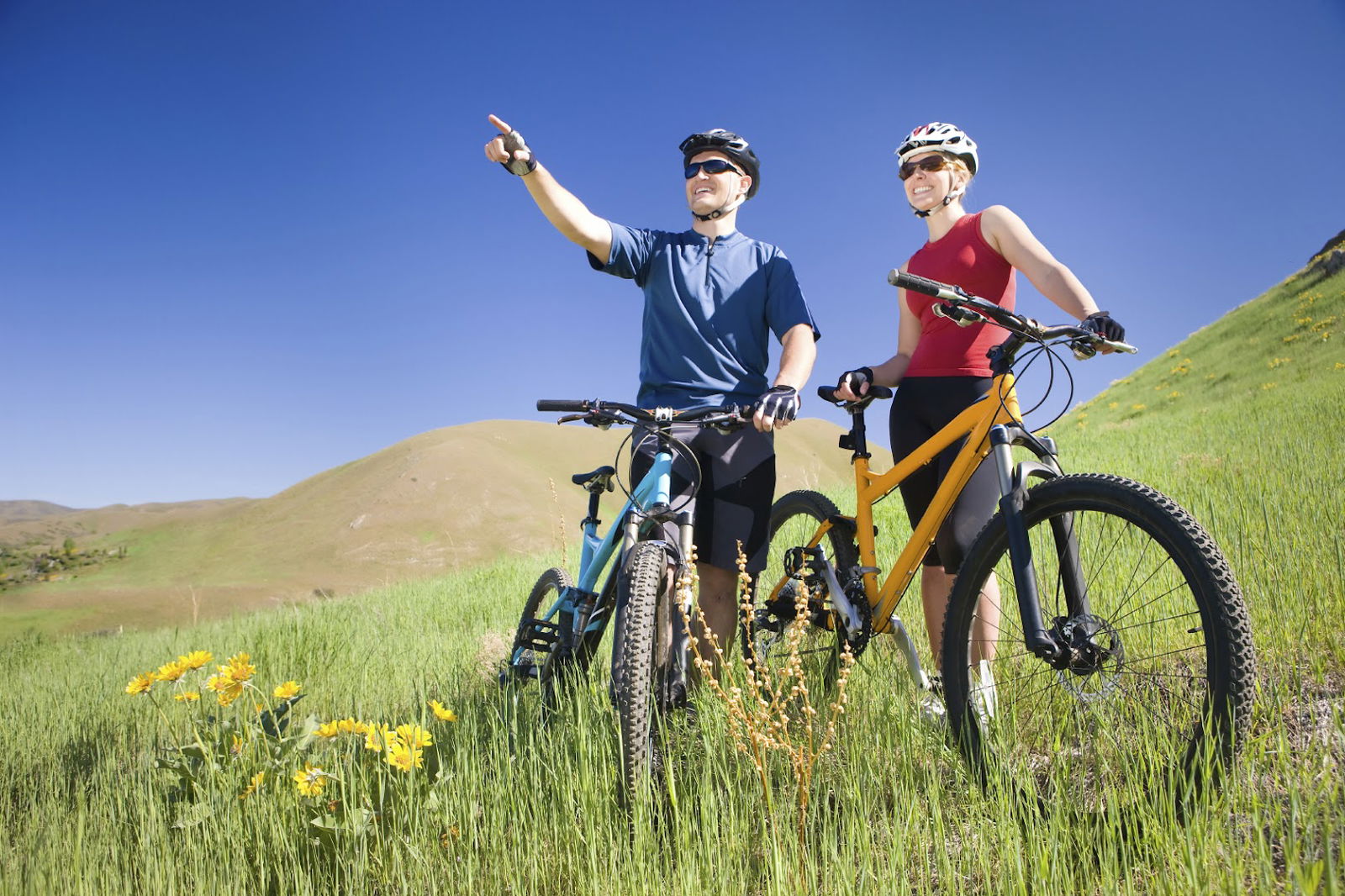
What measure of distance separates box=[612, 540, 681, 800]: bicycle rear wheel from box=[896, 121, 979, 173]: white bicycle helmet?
71.1 inches

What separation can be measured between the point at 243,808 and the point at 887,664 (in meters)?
2.16

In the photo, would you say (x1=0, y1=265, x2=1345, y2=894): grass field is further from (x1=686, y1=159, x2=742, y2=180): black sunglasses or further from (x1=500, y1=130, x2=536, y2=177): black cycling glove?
(x1=686, y1=159, x2=742, y2=180): black sunglasses

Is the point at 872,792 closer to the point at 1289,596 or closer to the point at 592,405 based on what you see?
the point at 592,405

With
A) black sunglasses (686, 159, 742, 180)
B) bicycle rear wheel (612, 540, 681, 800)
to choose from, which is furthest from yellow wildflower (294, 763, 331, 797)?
black sunglasses (686, 159, 742, 180)

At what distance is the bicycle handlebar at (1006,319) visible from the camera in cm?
183

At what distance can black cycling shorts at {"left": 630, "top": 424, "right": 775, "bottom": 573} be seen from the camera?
263cm

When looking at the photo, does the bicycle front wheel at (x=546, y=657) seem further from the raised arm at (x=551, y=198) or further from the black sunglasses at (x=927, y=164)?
the black sunglasses at (x=927, y=164)

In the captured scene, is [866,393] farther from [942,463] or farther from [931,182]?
[931,182]

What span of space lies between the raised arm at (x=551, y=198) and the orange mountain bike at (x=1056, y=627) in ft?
4.20

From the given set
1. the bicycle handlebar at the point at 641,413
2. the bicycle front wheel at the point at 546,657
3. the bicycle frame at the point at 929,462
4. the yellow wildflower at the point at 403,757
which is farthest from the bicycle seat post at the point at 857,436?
the yellow wildflower at the point at 403,757

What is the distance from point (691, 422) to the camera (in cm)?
244

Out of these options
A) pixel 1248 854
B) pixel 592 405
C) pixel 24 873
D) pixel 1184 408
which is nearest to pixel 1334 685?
pixel 1248 854

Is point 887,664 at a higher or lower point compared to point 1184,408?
lower

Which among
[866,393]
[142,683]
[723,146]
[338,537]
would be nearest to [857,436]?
[866,393]
